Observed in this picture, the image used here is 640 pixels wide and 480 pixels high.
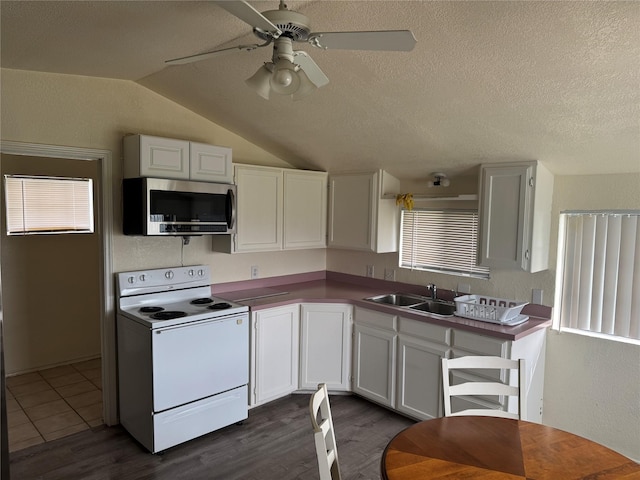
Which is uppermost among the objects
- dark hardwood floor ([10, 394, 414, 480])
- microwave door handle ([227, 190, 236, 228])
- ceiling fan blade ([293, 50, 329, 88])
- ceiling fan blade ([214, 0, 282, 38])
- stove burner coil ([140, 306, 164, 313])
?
ceiling fan blade ([214, 0, 282, 38])

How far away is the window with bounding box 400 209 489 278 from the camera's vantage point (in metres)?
3.71

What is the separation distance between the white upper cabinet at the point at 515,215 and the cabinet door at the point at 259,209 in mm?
1711

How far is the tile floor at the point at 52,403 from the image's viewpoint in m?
3.26

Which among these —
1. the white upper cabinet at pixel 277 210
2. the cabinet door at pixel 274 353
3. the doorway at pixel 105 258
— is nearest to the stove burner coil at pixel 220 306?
the cabinet door at pixel 274 353

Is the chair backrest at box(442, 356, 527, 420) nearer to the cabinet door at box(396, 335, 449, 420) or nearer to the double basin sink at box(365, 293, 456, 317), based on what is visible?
the cabinet door at box(396, 335, 449, 420)

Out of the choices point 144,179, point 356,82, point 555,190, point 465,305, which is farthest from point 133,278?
point 555,190

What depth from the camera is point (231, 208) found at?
3.50 meters

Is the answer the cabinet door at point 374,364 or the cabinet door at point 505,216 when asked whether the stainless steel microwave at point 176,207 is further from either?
the cabinet door at point 505,216

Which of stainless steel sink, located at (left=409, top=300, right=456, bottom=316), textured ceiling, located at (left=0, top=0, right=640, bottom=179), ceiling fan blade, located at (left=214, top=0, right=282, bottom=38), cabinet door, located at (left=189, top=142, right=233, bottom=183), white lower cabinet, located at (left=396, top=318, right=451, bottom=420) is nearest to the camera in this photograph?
ceiling fan blade, located at (left=214, top=0, right=282, bottom=38)

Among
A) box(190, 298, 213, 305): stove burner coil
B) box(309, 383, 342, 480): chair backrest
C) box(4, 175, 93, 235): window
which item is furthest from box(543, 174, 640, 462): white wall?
box(4, 175, 93, 235): window

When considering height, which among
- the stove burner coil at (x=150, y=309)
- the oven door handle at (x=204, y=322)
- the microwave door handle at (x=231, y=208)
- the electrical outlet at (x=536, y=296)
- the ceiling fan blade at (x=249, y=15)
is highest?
the ceiling fan blade at (x=249, y=15)

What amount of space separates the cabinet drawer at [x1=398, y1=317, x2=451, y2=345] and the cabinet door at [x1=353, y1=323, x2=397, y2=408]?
12 centimetres

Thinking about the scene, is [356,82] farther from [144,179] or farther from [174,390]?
[174,390]

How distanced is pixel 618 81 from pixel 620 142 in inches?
24.3
